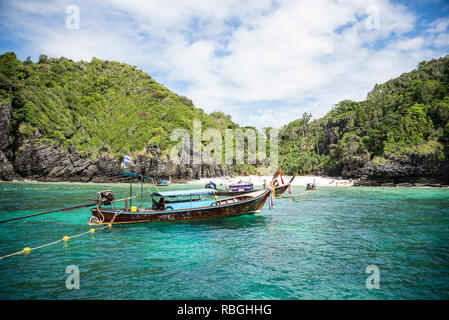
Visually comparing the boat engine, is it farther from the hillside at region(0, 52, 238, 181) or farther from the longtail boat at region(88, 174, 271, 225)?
the hillside at region(0, 52, 238, 181)

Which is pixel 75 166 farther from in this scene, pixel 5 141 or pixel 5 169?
pixel 5 141

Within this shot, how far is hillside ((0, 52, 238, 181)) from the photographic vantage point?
6234 cm

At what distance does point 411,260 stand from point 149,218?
1577cm

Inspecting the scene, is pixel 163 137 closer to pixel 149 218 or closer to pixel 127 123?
pixel 127 123

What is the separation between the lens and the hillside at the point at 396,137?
5075 centimetres

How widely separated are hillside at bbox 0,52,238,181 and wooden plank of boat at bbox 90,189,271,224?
53973 mm

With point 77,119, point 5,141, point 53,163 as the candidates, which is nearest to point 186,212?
point 53,163

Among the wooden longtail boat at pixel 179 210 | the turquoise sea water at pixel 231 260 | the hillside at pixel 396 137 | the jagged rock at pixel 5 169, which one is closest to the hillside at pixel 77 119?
the jagged rock at pixel 5 169

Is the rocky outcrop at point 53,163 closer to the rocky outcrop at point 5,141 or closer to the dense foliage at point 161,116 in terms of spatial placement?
the rocky outcrop at point 5,141

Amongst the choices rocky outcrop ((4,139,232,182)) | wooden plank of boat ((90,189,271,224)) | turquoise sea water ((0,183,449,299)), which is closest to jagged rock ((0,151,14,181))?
rocky outcrop ((4,139,232,182))

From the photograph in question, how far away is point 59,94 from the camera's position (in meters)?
84.4

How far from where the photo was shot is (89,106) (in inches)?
3511

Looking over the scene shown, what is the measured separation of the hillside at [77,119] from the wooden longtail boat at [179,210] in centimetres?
5338
